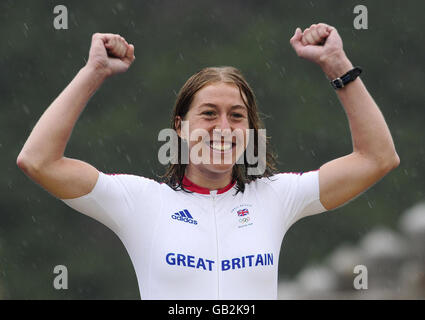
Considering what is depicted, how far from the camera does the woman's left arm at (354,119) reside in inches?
144

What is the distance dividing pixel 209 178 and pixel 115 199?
452 millimetres

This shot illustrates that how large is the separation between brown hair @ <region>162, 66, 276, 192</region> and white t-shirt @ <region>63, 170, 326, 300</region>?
0.35ft

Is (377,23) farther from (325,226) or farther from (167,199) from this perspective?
(167,199)

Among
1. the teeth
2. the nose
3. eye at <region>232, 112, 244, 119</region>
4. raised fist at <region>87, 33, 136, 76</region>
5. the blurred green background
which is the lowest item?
the teeth

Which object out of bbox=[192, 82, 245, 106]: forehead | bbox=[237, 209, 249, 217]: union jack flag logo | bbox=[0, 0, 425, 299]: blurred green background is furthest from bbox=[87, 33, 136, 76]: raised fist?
bbox=[0, 0, 425, 299]: blurred green background

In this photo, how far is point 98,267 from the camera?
48.0ft

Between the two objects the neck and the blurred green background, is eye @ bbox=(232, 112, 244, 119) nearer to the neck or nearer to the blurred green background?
the neck

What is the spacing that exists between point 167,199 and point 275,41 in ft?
37.5

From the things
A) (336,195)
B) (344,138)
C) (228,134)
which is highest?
(344,138)

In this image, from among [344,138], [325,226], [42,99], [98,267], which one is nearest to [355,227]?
[325,226]

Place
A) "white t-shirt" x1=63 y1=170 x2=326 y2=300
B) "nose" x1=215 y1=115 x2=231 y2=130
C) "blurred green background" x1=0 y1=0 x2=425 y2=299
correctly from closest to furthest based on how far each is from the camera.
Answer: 1. "white t-shirt" x1=63 y1=170 x2=326 y2=300
2. "nose" x1=215 y1=115 x2=231 y2=130
3. "blurred green background" x1=0 y1=0 x2=425 y2=299

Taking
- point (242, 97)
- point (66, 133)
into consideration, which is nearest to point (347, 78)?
point (242, 97)

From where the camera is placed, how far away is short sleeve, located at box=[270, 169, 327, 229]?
3.84 meters

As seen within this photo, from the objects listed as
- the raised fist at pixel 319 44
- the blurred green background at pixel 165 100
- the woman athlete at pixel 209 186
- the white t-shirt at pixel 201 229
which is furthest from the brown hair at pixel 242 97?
the blurred green background at pixel 165 100
